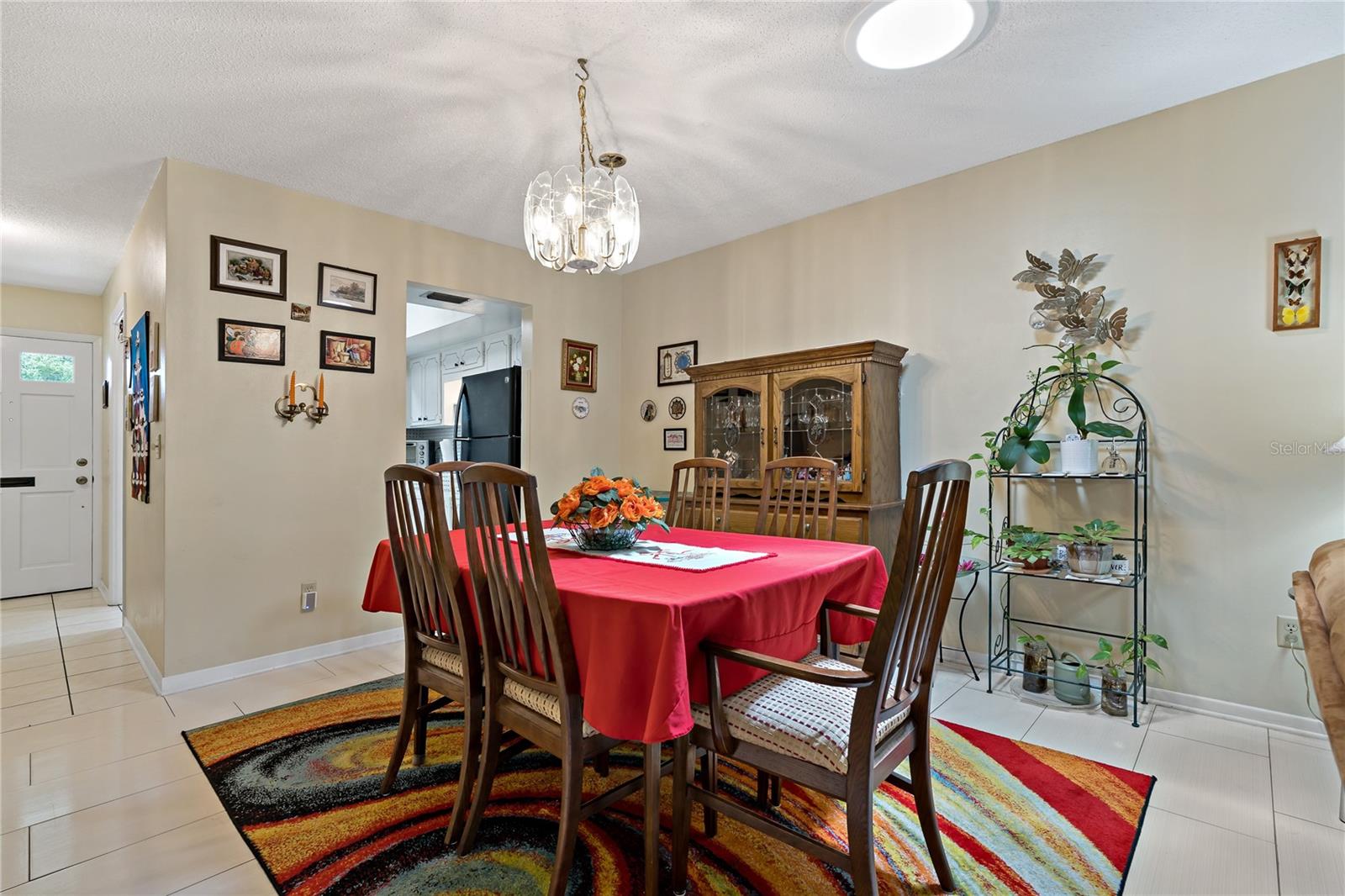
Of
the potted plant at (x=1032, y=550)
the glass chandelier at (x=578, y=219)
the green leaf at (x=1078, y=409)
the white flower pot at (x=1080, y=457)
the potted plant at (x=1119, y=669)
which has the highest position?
the glass chandelier at (x=578, y=219)

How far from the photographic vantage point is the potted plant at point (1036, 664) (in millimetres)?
2740

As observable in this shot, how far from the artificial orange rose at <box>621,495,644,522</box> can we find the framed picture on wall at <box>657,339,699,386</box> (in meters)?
2.45

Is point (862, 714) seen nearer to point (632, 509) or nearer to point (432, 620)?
point (632, 509)

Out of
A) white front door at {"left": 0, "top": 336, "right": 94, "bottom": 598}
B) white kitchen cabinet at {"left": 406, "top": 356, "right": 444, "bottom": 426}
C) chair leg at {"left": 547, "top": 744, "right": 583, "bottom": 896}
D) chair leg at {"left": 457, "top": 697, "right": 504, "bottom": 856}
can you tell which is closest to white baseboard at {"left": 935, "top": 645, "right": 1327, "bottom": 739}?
chair leg at {"left": 547, "top": 744, "right": 583, "bottom": 896}

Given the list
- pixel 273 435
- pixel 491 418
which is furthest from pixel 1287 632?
pixel 273 435

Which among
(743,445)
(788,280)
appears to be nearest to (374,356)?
(743,445)

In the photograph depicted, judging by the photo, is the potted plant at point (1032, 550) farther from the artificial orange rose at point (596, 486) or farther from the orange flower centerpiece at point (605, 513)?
the artificial orange rose at point (596, 486)

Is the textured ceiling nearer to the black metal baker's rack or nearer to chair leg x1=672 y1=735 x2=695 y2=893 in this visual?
the black metal baker's rack

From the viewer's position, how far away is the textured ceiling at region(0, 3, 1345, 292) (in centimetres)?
204

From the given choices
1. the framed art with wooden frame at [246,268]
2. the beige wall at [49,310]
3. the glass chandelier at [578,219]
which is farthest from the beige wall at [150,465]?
the glass chandelier at [578,219]

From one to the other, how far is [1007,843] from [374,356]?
3.55 m

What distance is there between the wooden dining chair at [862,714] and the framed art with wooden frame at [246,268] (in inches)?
118

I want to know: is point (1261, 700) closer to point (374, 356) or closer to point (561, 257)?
point (561, 257)

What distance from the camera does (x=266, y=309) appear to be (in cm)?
318
